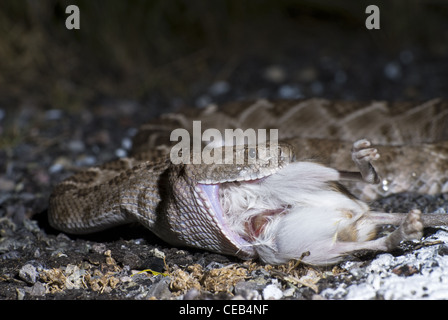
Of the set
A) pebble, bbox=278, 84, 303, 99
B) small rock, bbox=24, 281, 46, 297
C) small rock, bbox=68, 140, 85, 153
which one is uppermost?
pebble, bbox=278, 84, 303, 99

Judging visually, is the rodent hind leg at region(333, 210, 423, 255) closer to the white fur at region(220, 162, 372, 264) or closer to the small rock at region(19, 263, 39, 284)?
the white fur at region(220, 162, 372, 264)

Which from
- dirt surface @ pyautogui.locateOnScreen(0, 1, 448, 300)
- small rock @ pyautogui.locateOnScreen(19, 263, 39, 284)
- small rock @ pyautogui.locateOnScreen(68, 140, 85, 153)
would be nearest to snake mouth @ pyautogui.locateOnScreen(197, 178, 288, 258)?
dirt surface @ pyautogui.locateOnScreen(0, 1, 448, 300)

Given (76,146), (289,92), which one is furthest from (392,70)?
(76,146)

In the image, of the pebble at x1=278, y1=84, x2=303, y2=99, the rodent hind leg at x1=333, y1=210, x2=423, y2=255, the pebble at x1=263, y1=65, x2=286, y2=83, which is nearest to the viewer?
the rodent hind leg at x1=333, y1=210, x2=423, y2=255

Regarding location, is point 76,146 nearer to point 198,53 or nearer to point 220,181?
point 198,53

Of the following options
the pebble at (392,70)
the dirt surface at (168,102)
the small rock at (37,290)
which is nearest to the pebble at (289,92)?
the dirt surface at (168,102)

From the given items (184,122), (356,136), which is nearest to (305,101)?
(356,136)
